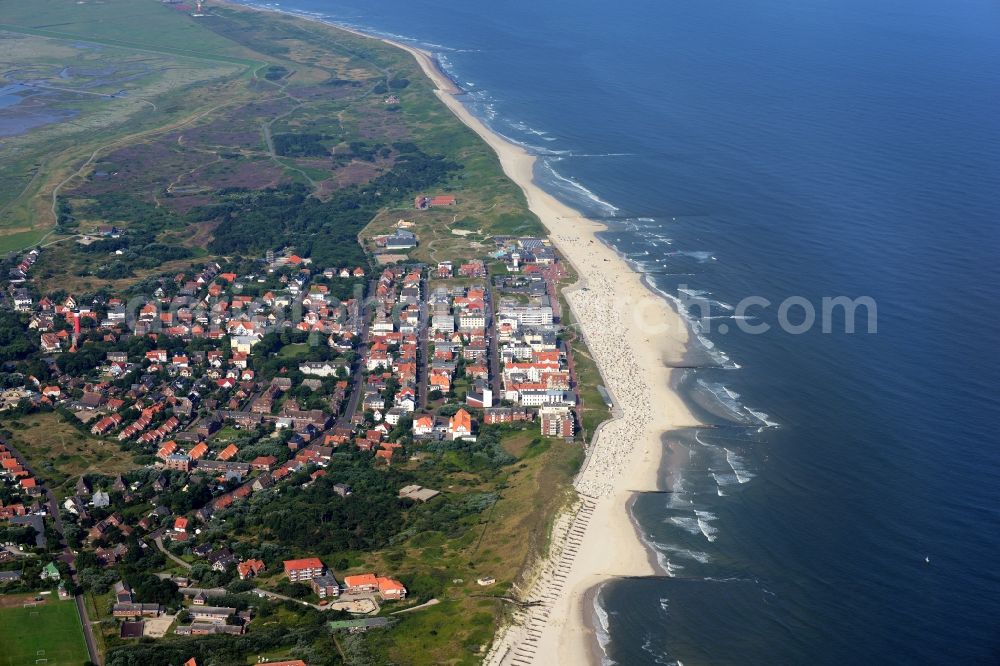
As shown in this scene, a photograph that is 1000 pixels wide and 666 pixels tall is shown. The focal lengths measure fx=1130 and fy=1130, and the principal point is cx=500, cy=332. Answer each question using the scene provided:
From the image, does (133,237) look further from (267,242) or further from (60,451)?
(60,451)

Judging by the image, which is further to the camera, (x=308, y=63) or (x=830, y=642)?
(x=308, y=63)

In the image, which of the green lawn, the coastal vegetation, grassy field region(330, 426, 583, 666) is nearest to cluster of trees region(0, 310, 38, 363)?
the coastal vegetation

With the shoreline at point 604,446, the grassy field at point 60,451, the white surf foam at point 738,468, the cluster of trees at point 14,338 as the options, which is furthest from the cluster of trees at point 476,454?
the cluster of trees at point 14,338

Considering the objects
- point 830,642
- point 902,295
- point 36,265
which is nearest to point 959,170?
point 902,295

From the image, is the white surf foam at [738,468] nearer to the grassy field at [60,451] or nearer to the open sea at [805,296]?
the open sea at [805,296]

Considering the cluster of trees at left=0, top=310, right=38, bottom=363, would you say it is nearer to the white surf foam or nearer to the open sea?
the open sea

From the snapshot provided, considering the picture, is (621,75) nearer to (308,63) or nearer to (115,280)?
(308,63)
